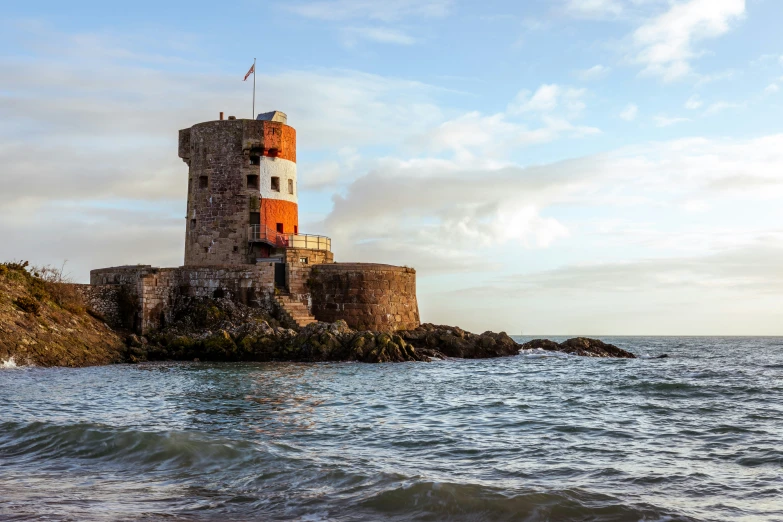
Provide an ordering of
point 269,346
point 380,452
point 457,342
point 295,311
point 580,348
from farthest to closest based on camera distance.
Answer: point 580,348
point 457,342
point 295,311
point 269,346
point 380,452

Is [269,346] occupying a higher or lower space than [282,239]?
lower

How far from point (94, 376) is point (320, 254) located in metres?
13.4

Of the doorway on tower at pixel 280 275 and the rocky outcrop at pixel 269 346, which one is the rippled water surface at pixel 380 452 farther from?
the doorway on tower at pixel 280 275

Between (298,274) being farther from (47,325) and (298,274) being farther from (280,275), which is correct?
(47,325)

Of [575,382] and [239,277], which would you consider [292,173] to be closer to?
[239,277]

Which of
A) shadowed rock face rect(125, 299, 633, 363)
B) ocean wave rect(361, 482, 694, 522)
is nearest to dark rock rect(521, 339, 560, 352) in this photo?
shadowed rock face rect(125, 299, 633, 363)

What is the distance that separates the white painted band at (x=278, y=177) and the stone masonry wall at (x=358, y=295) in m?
4.46

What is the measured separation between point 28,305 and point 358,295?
11722mm

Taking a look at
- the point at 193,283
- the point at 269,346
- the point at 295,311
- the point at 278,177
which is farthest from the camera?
the point at 278,177

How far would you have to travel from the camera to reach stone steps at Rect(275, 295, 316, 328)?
27688 millimetres

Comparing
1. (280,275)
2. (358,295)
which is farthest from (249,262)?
(358,295)

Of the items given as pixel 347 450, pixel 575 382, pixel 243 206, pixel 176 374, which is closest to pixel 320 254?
pixel 243 206

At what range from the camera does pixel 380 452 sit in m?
9.29

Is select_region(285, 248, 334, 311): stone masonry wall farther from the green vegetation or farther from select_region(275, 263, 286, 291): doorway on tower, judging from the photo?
the green vegetation
